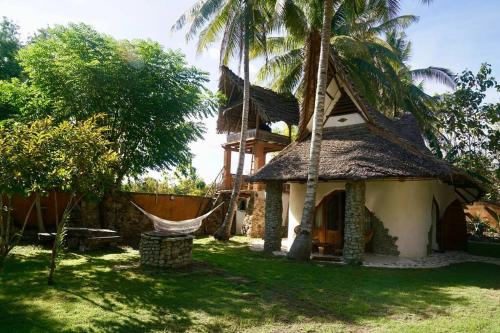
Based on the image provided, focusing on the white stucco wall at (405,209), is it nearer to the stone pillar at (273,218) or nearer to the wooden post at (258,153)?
the stone pillar at (273,218)

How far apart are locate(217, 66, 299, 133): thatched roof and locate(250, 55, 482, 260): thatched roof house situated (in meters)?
4.67

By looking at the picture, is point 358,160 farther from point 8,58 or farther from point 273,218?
point 8,58

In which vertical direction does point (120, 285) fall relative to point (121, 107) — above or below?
below

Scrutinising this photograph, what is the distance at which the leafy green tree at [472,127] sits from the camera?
13461mm

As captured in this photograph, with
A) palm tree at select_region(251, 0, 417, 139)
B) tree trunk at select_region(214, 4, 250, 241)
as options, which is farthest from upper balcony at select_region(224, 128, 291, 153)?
tree trunk at select_region(214, 4, 250, 241)

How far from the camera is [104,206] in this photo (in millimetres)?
13594

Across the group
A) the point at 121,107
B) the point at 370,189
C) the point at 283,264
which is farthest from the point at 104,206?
the point at 370,189

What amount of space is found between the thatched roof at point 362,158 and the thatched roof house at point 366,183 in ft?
0.07

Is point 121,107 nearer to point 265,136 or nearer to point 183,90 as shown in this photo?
point 183,90

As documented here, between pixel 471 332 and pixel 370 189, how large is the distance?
669cm

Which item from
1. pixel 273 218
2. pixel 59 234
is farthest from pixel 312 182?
pixel 59 234

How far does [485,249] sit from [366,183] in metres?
7.69

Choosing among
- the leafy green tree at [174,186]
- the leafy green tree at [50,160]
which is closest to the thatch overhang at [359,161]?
the leafy green tree at [50,160]

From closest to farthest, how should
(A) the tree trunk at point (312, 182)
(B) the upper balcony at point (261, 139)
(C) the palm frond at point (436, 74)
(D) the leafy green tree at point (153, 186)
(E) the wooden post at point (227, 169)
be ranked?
(A) the tree trunk at point (312, 182) < (E) the wooden post at point (227, 169) < (B) the upper balcony at point (261, 139) < (C) the palm frond at point (436, 74) < (D) the leafy green tree at point (153, 186)
